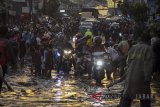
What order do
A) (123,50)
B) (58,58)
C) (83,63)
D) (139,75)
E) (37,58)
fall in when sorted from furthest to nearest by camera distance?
(58,58), (37,58), (83,63), (123,50), (139,75)

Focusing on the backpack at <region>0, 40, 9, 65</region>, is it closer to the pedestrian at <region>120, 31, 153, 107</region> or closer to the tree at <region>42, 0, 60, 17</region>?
the pedestrian at <region>120, 31, 153, 107</region>

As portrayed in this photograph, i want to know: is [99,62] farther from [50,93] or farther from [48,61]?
[50,93]

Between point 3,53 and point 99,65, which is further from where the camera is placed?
point 99,65

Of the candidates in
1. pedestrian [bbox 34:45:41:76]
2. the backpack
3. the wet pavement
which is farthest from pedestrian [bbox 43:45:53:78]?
the backpack

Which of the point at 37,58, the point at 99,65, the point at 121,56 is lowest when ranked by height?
the point at 37,58

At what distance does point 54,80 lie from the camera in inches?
764

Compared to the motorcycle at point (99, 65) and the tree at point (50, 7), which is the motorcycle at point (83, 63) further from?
the tree at point (50, 7)

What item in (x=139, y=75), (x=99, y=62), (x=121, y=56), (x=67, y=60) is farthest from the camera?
(x=67, y=60)

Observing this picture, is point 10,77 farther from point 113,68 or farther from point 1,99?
point 1,99

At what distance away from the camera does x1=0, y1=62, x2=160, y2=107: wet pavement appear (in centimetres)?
1280

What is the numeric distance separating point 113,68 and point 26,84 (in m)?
3.46

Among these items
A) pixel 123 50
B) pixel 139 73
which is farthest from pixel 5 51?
pixel 123 50

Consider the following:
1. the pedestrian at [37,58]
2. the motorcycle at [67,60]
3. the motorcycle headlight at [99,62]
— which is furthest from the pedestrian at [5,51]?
the motorcycle at [67,60]

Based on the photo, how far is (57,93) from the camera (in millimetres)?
15047
